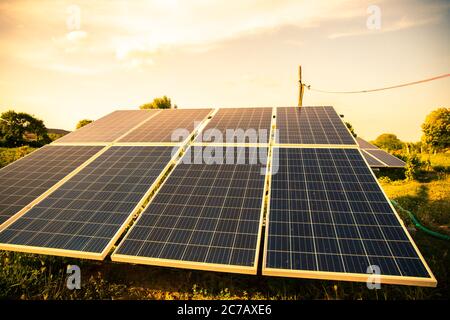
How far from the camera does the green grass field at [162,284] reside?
8.12 metres

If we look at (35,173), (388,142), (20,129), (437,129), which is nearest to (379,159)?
(35,173)

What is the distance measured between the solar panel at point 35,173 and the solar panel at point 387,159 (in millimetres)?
23701

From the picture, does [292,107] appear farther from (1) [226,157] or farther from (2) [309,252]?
(2) [309,252]

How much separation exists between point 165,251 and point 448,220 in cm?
1498

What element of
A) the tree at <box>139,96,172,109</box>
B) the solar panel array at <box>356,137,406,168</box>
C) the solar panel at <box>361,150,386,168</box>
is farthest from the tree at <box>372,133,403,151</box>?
Result: the tree at <box>139,96,172,109</box>

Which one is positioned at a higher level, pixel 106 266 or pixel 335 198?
pixel 335 198

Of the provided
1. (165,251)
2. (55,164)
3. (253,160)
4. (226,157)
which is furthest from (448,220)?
(55,164)

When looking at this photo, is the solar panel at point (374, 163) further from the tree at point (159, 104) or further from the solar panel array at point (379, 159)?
the tree at point (159, 104)

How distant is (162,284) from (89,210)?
142 inches

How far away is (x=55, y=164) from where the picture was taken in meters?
12.0

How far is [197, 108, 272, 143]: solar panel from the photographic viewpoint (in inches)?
494

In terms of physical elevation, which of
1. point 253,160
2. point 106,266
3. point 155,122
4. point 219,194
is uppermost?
point 155,122

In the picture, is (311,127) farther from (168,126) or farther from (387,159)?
(387,159)

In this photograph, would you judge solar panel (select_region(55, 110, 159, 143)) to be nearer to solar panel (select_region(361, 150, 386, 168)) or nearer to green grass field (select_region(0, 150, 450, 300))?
green grass field (select_region(0, 150, 450, 300))
